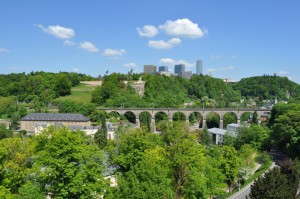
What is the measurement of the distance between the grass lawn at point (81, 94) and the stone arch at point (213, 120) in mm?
42045

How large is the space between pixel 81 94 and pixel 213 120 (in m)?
52.0

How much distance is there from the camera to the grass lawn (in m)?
112

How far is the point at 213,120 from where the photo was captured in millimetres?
93938

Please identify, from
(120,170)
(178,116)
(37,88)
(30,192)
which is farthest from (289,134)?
(37,88)

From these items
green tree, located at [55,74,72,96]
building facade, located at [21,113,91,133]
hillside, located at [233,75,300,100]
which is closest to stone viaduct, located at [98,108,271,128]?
building facade, located at [21,113,91,133]

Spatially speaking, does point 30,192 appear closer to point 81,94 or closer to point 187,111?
point 187,111

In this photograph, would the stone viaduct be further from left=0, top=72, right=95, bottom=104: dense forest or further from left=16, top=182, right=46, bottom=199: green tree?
left=16, top=182, right=46, bottom=199: green tree

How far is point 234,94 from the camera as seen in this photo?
535ft

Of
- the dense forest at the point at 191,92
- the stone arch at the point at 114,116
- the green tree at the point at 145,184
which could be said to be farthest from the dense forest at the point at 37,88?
the green tree at the point at 145,184

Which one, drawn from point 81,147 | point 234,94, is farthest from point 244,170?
point 234,94

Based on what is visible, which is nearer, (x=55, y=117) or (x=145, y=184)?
(x=145, y=184)

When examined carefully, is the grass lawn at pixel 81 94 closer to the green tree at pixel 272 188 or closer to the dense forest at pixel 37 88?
the dense forest at pixel 37 88

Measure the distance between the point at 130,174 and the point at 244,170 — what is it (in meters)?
22.2

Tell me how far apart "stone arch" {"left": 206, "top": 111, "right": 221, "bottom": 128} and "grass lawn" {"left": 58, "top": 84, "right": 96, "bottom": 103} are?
42045 mm
